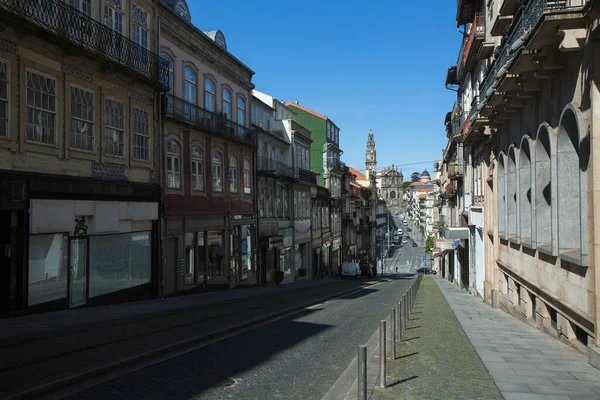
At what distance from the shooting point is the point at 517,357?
30.6ft

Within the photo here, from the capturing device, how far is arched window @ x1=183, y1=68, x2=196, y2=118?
23.8 meters

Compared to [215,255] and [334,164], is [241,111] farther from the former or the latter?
[334,164]

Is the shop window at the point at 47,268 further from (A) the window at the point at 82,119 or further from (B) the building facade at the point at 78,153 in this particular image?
(A) the window at the point at 82,119

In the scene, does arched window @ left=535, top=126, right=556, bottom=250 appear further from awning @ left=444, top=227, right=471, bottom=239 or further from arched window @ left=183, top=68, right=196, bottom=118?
awning @ left=444, top=227, right=471, bottom=239

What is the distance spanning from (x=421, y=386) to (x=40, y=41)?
12.8 m

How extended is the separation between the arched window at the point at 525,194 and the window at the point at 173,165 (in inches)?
518

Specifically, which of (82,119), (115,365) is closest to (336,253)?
(82,119)

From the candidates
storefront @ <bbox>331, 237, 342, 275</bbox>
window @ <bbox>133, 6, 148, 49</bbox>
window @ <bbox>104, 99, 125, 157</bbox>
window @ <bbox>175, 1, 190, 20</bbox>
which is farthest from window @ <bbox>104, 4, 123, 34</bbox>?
storefront @ <bbox>331, 237, 342, 275</bbox>

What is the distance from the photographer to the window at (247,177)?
31.0 metres

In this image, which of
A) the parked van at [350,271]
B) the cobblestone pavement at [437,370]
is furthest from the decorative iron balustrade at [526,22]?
the parked van at [350,271]

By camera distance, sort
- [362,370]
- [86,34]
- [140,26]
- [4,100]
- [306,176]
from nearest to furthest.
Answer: [362,370] → [4,100] → [86,34] → [140,26] → [306,176]

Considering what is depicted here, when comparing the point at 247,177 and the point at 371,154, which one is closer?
the point at 247,177

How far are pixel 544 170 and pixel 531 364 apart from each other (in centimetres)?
492

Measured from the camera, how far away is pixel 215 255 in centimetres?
2652
